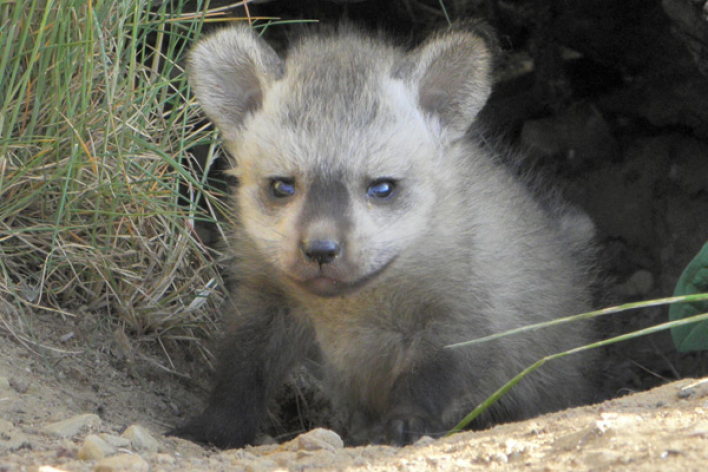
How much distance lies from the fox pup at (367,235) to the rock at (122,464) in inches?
40.4

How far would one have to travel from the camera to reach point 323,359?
12.5ft

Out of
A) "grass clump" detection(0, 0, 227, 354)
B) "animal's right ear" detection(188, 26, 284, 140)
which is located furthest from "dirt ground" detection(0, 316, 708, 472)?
"animal's right ear" detection(188, 26, 284, 140)

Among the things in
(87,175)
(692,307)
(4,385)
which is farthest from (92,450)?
(692,307)

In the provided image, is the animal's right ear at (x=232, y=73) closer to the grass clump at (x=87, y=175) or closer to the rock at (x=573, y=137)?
the grass clump at (x=87, y=175)

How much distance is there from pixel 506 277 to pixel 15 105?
2.14 meters

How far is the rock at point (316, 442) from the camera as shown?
8.87 feet

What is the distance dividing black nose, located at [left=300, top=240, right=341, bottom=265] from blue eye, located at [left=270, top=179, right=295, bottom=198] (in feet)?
1.01

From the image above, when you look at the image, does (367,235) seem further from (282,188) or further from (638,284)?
(638,284)

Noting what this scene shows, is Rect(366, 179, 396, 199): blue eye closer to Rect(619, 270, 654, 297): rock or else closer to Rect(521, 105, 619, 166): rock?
Rect(521, 105, 619, 166): rock

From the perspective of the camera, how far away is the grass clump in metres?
3.50

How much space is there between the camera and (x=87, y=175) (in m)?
3.76

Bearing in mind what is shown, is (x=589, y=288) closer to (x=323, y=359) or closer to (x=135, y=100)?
(x=323, y=359)

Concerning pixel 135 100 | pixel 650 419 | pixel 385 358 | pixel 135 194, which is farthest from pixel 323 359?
pixel 650 419

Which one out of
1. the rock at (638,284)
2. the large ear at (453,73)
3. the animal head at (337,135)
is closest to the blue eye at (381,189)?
the animal head at (337,135)
